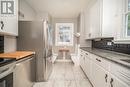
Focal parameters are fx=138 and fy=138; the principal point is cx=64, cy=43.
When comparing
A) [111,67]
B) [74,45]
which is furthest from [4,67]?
[74,45]

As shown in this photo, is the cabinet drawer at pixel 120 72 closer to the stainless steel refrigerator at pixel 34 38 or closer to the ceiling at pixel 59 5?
the stainless steel refrigerator at pixel 34 38

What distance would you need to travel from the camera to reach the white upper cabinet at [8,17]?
2747 millimetres

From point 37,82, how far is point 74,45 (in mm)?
4558

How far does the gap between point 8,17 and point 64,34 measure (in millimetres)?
5215

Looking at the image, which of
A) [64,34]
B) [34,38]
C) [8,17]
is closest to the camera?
[8,17]

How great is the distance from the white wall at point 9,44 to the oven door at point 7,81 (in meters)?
1.49

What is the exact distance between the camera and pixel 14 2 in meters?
3.04

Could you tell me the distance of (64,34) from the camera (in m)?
8.05

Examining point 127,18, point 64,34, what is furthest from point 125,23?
point 64,34

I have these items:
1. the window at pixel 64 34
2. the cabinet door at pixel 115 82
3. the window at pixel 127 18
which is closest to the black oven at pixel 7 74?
the cabinet door at pixel 115 82

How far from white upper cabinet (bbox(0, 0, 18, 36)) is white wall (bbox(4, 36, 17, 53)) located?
343mm

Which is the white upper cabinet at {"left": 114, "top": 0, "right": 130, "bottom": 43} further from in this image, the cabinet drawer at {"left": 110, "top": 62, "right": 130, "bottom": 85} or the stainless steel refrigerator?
the stainless steel refrigerator

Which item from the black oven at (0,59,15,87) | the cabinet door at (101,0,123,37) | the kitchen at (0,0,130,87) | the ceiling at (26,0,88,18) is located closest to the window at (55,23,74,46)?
the ceiling at (26,0,88,18)

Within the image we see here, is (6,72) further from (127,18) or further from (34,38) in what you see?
(127,18)
